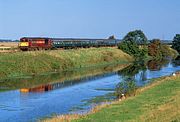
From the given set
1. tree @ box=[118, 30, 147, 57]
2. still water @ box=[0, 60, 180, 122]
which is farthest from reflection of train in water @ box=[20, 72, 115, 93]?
tree @ box=[118, 30, 147, 57]

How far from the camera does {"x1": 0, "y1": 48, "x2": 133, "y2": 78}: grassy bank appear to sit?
2416 inches

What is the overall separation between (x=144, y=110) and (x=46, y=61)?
45739mm

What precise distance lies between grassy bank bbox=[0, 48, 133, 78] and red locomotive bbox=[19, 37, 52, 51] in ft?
22.7

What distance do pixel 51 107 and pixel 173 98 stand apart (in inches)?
380

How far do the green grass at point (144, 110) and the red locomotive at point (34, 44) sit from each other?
5280 centimetres

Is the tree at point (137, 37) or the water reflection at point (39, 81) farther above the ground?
the tree at point (137, 37)

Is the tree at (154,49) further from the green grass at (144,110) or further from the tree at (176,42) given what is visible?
the green grass at (144,110)

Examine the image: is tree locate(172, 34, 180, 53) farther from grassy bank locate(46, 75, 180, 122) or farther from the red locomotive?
grassy bank locate(46, 75, 180, 122)

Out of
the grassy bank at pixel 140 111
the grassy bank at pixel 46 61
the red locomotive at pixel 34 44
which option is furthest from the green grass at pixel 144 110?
the red locomotive at pixel 34 44

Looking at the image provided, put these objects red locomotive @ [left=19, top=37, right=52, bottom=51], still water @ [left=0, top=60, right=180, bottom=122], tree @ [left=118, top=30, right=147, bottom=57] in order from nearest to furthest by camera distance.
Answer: still water @ [left=0, top=60, right=180, bottom=122], red locomotive @ [left=19, top=37, right=52, bottom=51], tree @ [left=118, top=30, right=147, bottom=57]

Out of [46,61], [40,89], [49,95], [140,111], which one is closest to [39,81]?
[40,89]

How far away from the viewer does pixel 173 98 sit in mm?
30609

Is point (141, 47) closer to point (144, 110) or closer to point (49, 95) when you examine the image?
point (49, 95)

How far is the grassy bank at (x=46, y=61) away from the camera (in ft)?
201
